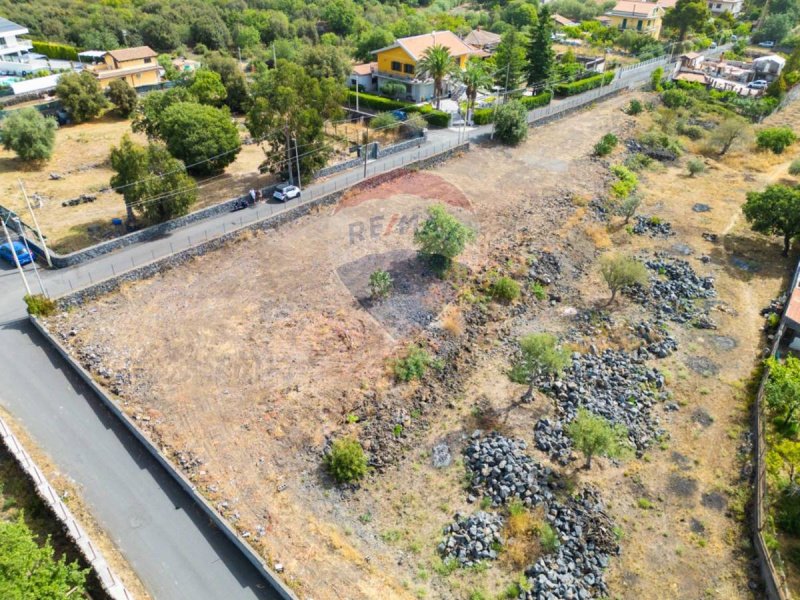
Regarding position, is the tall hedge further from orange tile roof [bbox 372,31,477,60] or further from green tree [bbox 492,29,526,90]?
green tree [bbox 492,29,526,90]

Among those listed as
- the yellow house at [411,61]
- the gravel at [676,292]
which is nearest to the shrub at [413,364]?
the gravel at [676,292]

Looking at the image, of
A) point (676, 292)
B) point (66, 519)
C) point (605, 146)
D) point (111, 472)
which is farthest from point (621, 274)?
point (66, 519)

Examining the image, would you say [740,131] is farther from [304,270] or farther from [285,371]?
[285,371]

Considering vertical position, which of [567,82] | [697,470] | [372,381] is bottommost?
[697,470]

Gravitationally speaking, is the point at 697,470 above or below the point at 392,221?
below

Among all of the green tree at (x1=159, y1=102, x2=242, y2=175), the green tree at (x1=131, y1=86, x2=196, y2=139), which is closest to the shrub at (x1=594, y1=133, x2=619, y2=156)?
the green tree at (x1=159, y1=102, x2=242, y2=175)

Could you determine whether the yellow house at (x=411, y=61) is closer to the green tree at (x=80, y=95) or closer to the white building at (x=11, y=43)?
the green tree at (x=80, y=95)

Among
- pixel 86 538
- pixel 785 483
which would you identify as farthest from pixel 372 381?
pixel 785 483
